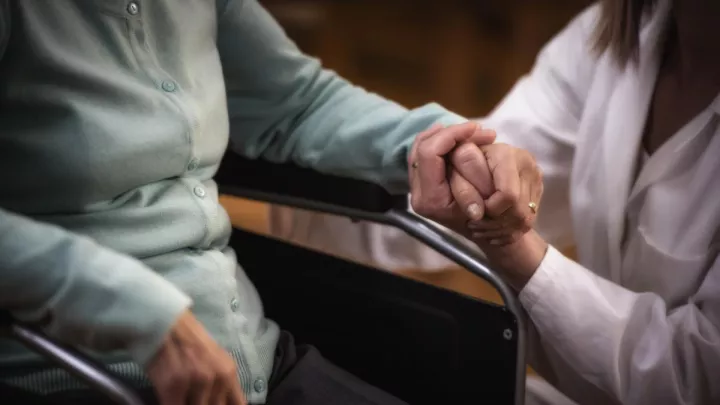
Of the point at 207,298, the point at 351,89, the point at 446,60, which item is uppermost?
the point at 351,89

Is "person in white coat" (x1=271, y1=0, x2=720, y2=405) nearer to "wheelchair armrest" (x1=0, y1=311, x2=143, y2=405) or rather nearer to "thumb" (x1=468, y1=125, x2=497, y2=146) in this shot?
"thumb" (x1=468, y1=125, x2=497, y2=146)

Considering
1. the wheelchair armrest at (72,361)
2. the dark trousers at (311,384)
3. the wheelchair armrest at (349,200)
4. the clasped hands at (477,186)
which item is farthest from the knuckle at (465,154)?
the wheelchair armrest at (72,361)

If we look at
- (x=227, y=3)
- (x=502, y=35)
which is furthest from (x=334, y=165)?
(x=502, y=35)

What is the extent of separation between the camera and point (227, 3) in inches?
33.1

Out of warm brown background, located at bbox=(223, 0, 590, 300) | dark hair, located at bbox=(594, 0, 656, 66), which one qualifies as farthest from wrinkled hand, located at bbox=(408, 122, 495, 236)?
warm brown background, located at bbox=(223, 0, 590, 300)

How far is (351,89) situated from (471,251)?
253 millimetres

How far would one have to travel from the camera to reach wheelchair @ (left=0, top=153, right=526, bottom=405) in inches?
32.0

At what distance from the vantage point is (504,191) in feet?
2.37

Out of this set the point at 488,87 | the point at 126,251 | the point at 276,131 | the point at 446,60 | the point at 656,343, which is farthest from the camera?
the point at 446,60

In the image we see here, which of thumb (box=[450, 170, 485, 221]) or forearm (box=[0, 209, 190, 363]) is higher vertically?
thumb (box=[450, 170, 485, 221])

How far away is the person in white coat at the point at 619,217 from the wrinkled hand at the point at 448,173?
0.28 ft

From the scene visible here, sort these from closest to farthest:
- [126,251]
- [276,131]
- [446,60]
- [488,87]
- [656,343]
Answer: [126,251] → [656,343] → [276,131] → [488,87] → [446,60]

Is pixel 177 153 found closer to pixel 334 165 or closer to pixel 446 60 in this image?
pixel 334 165

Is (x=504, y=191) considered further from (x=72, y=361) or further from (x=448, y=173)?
(x=72, y=361)
